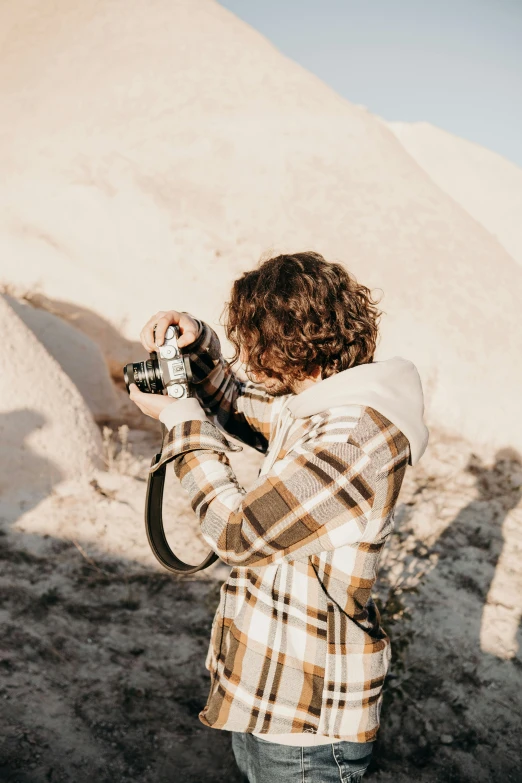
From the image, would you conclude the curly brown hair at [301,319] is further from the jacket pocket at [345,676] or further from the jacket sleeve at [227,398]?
the jacket pocket at [345,676]

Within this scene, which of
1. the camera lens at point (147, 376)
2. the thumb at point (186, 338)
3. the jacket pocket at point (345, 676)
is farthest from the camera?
the thumb at point (186, 338)

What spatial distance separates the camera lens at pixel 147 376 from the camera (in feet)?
4.79

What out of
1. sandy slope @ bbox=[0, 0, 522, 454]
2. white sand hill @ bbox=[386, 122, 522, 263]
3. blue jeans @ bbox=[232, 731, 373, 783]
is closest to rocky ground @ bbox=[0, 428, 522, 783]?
blue jeans @ bbox=[232, 731, 373, 783]

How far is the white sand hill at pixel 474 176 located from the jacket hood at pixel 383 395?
18.6 metres

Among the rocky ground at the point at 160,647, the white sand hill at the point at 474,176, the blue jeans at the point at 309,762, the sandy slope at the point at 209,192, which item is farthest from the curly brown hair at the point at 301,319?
the white sand hill at the point at 474,176

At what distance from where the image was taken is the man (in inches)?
41.8

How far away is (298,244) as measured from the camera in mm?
7117

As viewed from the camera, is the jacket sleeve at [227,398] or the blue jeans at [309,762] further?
the jacket sleeve at [227,398]

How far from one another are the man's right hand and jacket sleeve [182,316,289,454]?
0.12 feet

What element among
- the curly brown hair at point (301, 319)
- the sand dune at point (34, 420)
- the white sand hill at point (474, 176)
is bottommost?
the sand dune at point (34, 420)

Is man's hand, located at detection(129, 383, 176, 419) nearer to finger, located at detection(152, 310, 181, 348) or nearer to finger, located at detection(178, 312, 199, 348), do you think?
finger, located at detection(152, 310, 181, 348)

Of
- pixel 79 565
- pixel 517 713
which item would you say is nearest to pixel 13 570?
pixel 79 565

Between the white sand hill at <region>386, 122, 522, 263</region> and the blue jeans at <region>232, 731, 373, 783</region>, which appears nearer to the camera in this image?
the blue jeans at <region>232, 731, 373, 783</region>

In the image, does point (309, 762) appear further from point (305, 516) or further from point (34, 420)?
point (34, 420)
